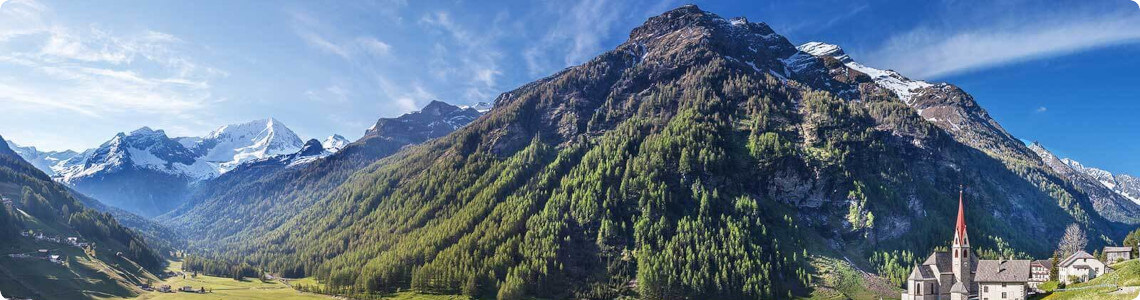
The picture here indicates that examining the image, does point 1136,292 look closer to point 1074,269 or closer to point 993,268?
point 993,268

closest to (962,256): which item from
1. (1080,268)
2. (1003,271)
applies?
(1003,271)

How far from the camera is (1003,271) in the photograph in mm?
132750

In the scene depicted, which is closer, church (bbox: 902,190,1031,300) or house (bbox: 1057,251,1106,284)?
church (bbox: 902,190,1031,300)

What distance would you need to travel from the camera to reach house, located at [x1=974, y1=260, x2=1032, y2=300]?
12775 cm

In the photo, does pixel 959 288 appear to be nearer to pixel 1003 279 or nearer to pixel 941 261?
pixel 941 261

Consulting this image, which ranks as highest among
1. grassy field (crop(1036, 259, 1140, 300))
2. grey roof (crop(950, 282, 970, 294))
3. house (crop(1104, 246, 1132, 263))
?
house (crop(1104, 246, 1132, 263))

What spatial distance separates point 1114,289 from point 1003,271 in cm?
3003

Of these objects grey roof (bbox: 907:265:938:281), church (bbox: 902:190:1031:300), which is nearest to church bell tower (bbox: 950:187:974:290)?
church (bbox: 902:190:1031:300)

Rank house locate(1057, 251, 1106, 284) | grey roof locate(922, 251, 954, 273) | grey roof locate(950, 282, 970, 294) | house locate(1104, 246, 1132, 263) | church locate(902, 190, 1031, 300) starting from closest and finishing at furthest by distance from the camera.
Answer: church locate(902, 190, 1031, 300) < house locate(1057, 251, 1106, 284) < grey roof locate(950, 282, 970, 294) < grey roof locate(922, 251, 954, 273) < house locate(1104, 246, 1132, 263)

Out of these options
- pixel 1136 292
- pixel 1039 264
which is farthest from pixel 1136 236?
pixel 1136 292

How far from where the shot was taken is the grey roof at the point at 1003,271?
5079 inches

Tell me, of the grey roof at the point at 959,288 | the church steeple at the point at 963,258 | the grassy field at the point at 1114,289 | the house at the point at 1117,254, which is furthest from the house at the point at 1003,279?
the house at the point at 1117,254

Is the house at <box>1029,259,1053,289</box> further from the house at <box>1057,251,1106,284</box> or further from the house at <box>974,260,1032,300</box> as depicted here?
the house at <box>974,260,1032,300</box>

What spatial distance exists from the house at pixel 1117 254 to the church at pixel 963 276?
5156 cm
